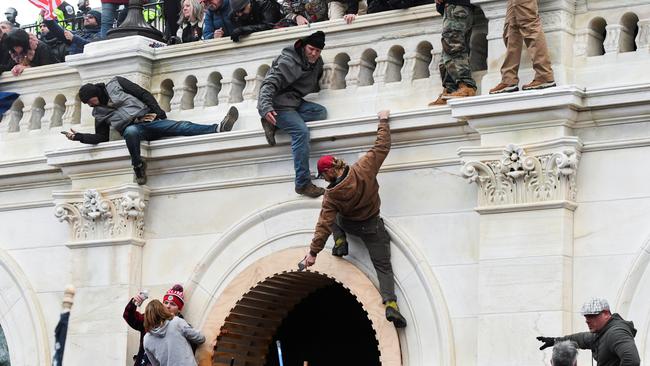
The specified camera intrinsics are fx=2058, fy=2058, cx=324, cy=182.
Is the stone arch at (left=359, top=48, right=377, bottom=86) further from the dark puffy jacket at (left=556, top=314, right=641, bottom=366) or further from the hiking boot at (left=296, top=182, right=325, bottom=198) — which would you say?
the dark puffy jacket at (left=556, top=314, right=641, bottom=366)

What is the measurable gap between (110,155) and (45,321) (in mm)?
2106

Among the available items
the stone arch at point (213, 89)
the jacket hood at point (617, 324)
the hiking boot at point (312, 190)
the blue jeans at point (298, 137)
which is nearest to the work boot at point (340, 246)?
the hiking boot at point (312, 190)

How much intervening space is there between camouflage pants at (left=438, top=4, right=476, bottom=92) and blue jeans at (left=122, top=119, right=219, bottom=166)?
9.96ft

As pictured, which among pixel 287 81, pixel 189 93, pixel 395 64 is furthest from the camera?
pixel 189 93

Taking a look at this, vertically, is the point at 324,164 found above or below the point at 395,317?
above

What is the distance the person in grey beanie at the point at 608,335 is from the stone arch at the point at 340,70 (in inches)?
198

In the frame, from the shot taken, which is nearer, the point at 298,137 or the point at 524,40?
the point at 524,40

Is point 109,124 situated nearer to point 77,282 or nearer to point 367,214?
point 77,282

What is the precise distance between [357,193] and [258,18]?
3.15 m

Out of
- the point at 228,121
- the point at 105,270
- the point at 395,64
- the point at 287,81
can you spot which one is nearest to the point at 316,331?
the point at 105,270

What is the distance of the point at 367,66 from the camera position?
21.2 m

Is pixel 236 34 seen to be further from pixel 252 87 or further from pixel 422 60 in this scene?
pixel 422 60

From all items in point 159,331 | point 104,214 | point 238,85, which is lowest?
point 159,331

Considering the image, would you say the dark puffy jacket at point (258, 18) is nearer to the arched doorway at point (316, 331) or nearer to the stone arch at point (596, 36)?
the arched doorway at point (316, 331)
